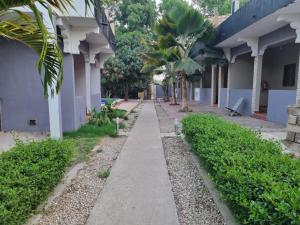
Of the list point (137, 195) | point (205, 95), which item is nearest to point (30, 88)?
point (137, 195)

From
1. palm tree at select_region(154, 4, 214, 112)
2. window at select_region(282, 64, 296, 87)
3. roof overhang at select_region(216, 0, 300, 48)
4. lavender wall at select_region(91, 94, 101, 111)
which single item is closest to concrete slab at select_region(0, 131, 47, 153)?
lavender wall at select_region(91, 94, 101, 111)

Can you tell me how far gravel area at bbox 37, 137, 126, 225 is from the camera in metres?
2.93

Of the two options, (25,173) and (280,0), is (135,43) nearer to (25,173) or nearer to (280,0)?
(280,0)

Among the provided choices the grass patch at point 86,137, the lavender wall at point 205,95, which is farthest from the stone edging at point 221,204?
the lavender wall at point 205,95

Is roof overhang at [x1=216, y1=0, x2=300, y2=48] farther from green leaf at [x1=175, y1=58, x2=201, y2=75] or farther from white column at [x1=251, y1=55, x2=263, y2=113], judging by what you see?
green leaf at [x1=175, y1=58, x2=201, y2=75]

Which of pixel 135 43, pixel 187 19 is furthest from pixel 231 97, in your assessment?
pixel 135 43

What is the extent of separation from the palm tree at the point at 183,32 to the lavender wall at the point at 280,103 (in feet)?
12.6

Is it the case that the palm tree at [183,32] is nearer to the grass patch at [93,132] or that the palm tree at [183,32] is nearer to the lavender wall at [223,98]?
the lavender wall at [223,98]

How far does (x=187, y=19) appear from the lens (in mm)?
11266

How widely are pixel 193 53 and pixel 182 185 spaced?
12.2 m

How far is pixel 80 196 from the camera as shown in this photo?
3.56 meters

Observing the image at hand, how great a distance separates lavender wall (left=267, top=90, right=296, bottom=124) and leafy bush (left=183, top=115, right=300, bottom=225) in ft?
19.7

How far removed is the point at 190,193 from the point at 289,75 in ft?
39.6

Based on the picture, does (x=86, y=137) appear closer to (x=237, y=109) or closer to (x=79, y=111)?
(x=79, y=111)
